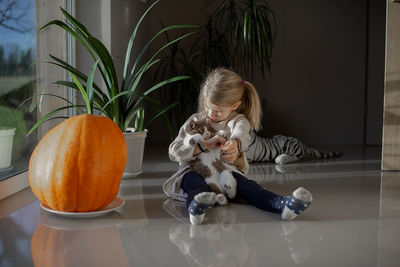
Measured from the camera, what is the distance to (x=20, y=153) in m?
2.18

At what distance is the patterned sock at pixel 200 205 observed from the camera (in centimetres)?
153

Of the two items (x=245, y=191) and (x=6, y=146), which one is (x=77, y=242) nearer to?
(x=245, y=191)

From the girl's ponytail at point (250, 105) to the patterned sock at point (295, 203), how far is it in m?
0.49

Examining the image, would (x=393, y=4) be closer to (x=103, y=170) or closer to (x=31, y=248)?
(x=103, y=170)

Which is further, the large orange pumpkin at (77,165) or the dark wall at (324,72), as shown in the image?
the dark wall at (324,72)

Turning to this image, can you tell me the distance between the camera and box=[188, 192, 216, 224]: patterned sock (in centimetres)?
153

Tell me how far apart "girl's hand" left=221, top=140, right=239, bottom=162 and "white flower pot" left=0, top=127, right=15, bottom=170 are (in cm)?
95

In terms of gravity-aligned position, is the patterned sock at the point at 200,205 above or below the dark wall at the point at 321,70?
below

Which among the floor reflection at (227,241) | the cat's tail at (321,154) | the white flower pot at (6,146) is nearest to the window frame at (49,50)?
the white flower pot at (6,146)

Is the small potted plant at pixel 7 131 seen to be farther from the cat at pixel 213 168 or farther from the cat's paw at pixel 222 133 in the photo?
the cat's paw at pixel 222 133

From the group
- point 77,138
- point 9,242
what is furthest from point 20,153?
point 9,242

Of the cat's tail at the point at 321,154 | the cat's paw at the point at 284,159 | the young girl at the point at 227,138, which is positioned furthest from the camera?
the cat's tail at the point at 321,154

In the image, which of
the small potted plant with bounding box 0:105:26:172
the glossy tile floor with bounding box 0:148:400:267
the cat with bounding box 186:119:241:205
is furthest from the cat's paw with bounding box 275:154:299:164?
the small potted plant with bounding box 0:105:26:172

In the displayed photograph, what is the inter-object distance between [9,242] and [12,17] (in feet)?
3.56
